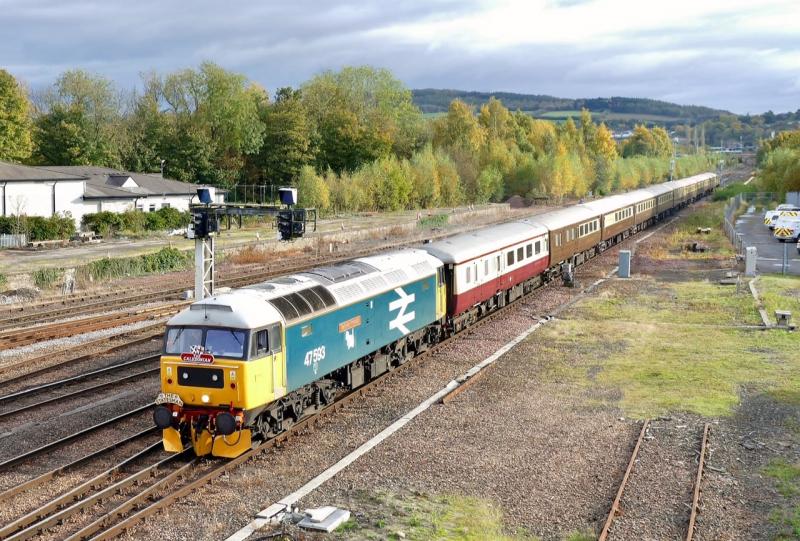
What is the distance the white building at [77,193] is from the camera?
60031 millimetres

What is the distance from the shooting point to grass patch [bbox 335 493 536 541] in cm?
1421

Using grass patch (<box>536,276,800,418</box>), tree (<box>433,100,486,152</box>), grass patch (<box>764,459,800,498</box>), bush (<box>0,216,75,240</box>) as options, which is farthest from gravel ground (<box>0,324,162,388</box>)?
tree (<box>433,100,486,152</box>)

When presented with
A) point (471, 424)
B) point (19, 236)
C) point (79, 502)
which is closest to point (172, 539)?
point (79, 502)

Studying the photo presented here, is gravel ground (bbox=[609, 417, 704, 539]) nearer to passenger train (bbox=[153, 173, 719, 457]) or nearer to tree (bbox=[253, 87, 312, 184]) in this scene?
passenger train (bbox=[153, 173, 719, 457])

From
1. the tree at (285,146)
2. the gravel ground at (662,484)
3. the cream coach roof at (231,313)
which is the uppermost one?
the tree at (285,146)

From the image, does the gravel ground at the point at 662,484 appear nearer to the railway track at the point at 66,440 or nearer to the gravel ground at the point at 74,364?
the railway track at the point at 66,440

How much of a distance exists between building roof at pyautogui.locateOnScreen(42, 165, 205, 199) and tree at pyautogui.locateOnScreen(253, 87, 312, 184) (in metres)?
20.0

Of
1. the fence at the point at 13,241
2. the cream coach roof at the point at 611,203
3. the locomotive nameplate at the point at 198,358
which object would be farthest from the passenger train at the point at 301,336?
the fence at the point at 13,241

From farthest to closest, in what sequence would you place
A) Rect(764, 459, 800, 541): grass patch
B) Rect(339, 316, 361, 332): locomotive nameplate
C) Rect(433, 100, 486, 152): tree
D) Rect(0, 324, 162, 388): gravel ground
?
Rect(433, 100, 486, 152): tree
Rect(0, 324, 162, 388): gravel ground
Rect(339, 316, 361, 332): locomotive nameplate
Rect(764, 459, 800, 541): grass patch

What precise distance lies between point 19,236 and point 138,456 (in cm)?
4363

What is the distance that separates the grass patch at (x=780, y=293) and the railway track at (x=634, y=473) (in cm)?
1687

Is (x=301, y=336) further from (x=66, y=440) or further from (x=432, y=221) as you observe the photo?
(x=432, y=221)

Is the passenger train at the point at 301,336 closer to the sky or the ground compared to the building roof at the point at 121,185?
closer to the ground

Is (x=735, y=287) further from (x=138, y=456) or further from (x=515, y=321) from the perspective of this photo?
(x=138, y=456)
